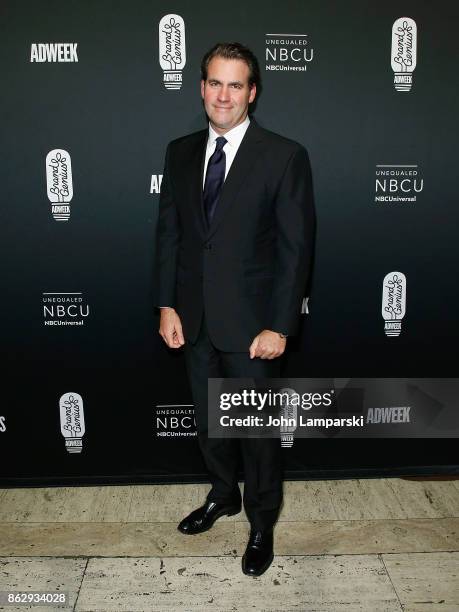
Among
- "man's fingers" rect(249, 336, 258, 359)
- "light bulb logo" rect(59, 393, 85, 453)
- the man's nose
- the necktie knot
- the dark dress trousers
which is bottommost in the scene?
"light bulb logo" rect(59, 393, 85, 453)

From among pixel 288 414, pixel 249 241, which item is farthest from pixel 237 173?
pixel 288 414

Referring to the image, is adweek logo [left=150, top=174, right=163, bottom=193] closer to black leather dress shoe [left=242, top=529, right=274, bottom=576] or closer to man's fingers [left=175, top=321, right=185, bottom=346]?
man's fingers [left=175, top=321, right=185, bottom=346]

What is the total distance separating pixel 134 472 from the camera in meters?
3.11

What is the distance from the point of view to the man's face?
91.0 inches

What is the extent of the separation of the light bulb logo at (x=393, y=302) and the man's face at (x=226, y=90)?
1019mm

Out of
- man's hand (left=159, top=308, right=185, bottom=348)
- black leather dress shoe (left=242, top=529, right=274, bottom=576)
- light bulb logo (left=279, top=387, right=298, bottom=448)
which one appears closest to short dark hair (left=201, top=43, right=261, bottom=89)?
man's hand (left=159, top=308, right=185, bottom=348)

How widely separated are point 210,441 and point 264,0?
67.3 inches

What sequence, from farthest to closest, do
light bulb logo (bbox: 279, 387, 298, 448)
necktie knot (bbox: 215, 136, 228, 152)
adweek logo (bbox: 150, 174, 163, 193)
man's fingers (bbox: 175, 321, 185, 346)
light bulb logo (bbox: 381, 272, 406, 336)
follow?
light bulb logo (bbox: 279, 387, 298, 448)
light bulb logo (bbox: 381, 272, 406, 336)
adweek logo (bbox: 150, 174, 163, 193)
man's fingers (bbox: 175, 321, 185, 346)
necktie knot (bbox: 215, 136, 228, 152)

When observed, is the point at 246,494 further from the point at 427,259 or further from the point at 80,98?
the point at 80,98

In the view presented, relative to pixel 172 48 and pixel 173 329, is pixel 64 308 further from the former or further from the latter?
pixel 172 48

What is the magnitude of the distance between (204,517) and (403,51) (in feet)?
6.55

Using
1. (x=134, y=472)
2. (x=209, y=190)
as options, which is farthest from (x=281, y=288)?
(x=134, y=472)

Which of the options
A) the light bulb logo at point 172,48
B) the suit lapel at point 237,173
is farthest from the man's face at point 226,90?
the light bulb logo at point 172,48

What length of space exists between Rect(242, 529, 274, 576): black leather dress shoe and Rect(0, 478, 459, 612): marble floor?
0.09 feet
